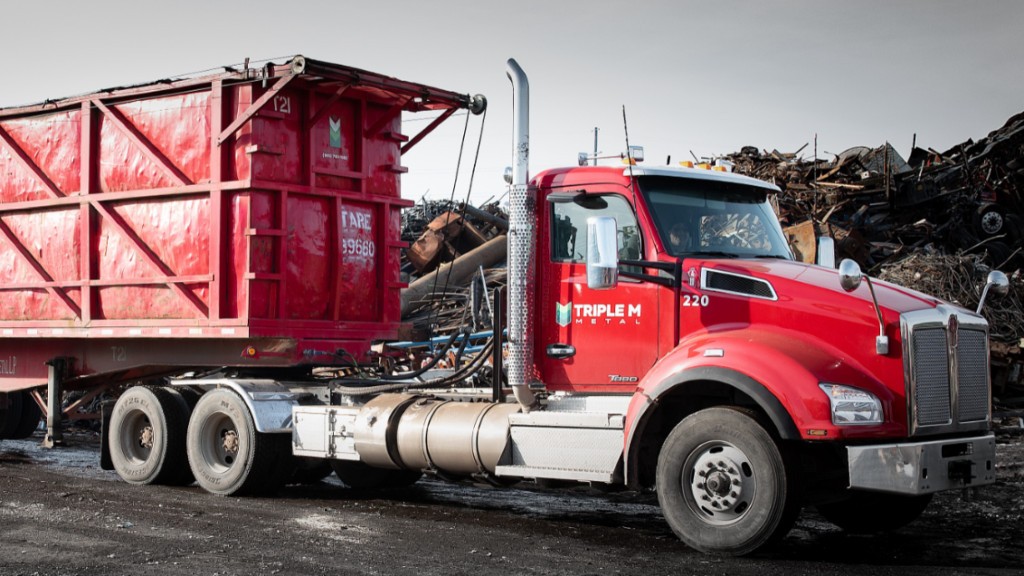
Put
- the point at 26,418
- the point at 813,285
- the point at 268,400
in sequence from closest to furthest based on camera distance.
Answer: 1. the point at 813,285
2. the point at 268,400
3. the point at 26,418

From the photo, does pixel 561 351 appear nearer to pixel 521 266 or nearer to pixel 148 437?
pixel 521 266

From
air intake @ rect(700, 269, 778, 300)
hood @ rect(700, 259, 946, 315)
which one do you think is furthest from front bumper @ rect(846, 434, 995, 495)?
air intake @ rect(700, 269, 778, 300)

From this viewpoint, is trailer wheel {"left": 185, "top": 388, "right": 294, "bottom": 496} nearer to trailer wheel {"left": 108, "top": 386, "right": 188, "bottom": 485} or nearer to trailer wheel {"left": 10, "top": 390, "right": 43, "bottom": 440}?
trailer wheel {"left": 108, "top": 386, "right": 188, "bottom": 485}

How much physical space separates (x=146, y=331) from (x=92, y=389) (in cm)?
206

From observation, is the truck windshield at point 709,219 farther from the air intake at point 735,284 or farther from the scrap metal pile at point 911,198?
the scrap metal pile at point 911,198

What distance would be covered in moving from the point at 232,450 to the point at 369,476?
1434 millimetres

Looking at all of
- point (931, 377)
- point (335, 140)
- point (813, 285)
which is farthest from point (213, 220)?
point (931, 377)

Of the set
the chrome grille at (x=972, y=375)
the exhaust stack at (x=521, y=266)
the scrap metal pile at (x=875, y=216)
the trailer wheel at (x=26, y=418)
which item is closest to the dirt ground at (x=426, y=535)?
the chrome grille at (x=972, y=375)

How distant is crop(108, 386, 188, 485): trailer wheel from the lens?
460 inches

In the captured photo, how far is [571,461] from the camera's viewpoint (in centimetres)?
889

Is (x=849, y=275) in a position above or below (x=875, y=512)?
above

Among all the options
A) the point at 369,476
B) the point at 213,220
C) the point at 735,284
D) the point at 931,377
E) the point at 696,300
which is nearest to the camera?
the point at 931,377

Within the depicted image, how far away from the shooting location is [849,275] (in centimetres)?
770

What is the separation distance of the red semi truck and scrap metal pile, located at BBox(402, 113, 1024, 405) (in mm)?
7512
